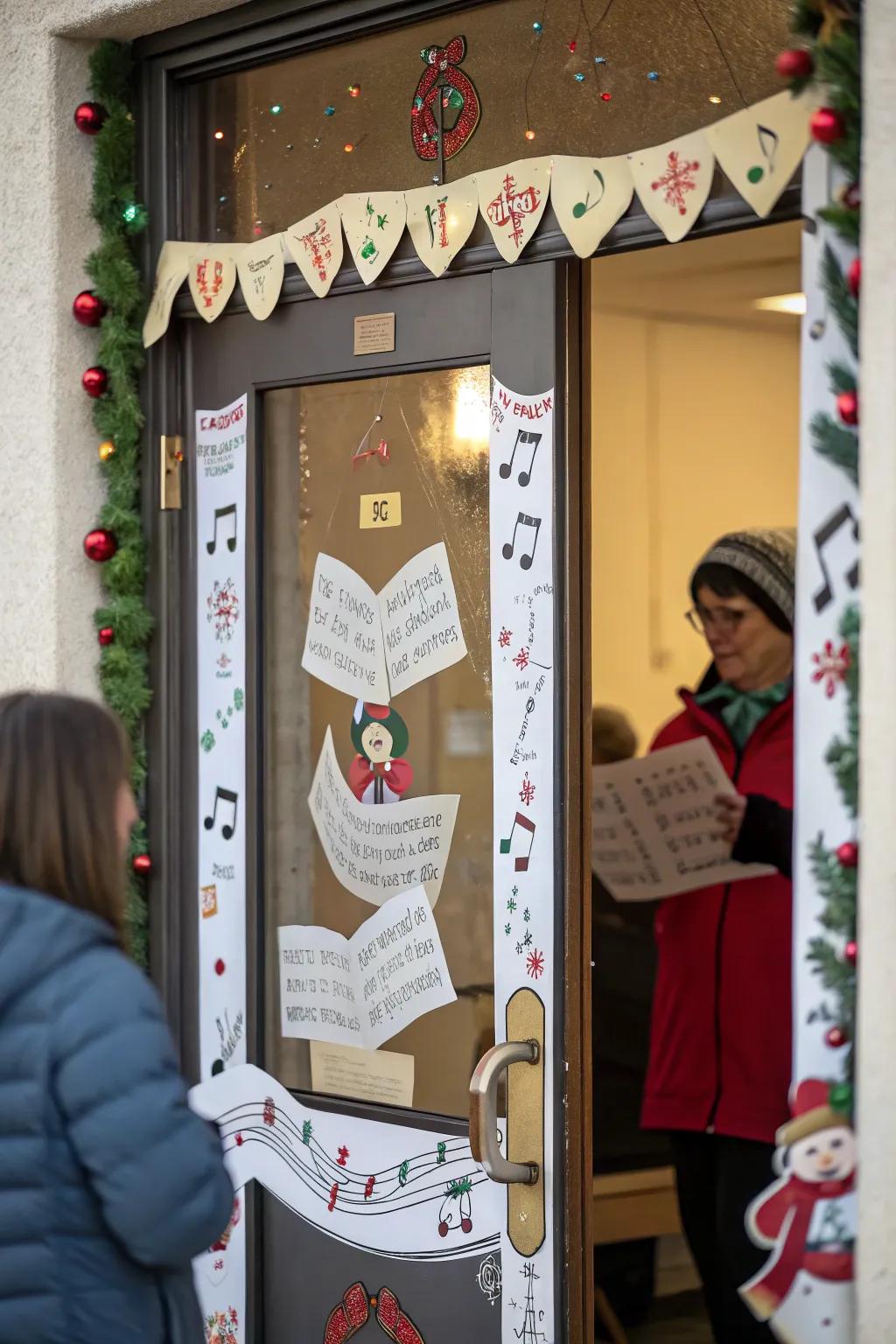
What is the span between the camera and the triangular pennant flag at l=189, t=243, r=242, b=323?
10.1 feet

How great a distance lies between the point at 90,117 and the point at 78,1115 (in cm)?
210

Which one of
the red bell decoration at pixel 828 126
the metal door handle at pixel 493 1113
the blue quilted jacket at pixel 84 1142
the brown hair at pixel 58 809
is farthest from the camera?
the metal door handle at pixel 493 1113

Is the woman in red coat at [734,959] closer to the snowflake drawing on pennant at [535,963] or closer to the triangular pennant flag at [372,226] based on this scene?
the snowflake drawing on pennant at [535,963]

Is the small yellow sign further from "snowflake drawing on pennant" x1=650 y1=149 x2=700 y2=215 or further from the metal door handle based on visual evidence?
the metal door handle

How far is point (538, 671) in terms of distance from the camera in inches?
105

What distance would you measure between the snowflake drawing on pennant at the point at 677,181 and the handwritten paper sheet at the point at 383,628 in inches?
27.8

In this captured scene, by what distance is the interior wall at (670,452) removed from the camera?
6086 millimetres

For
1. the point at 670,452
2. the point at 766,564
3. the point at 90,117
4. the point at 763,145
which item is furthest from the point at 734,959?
the point at 670,452

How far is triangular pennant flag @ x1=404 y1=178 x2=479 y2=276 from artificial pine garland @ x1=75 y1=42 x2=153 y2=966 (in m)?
0.67

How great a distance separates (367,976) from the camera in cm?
293

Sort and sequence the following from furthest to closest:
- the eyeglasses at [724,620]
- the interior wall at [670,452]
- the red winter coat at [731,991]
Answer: the interior wall at [670,452] < the eyeglasses at [724,620] < the red winter coat at [731,991]

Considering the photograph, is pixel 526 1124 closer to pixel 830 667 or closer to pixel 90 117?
pixel 830 667

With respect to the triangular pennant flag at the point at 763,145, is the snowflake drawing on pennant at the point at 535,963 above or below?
below

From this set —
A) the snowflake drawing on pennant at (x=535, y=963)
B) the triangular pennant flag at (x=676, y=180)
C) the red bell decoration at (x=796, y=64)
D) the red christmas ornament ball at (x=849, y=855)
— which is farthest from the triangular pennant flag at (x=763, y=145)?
the snowflake drawing on pennant at (x=535, y=963)
